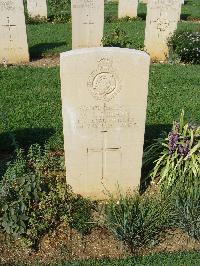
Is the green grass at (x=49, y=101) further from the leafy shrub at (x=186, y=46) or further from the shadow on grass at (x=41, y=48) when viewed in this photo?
the shadow on grass at (x=41, y=48)

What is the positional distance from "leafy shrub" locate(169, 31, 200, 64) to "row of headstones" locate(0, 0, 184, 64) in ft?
1.19

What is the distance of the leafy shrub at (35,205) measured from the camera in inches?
177

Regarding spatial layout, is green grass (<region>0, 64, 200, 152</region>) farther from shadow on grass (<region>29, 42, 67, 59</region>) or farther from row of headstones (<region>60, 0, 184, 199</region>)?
shadow on grass (<region>29, 42, 67, 59</region>)

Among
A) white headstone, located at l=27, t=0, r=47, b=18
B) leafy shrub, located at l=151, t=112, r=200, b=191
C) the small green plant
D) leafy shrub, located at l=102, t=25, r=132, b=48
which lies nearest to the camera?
the small green plant

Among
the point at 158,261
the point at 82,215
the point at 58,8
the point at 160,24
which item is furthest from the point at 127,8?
the point at 158,261

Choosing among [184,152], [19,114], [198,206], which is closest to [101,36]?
[19,114]

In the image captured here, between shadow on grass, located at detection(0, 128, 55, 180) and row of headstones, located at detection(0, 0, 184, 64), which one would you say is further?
row of headstones, located at detection(0, 0, 184, 64)

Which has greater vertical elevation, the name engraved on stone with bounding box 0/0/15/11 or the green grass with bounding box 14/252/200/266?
the name engraved on stone with bounding box 0/0/15/11

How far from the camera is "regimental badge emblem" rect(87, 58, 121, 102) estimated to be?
452cm

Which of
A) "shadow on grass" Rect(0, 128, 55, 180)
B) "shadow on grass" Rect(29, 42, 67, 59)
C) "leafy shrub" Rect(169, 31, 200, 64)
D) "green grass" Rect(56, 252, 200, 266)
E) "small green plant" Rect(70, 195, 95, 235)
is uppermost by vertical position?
"leafy shrub" Rect(169, 31, 200, 64)

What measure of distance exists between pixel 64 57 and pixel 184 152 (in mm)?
2047

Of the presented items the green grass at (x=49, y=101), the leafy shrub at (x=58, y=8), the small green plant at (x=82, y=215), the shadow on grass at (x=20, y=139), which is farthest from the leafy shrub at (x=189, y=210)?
the leafy shrub at (x=58, y=8)

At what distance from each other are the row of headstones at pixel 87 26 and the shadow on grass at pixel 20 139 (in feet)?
16.2

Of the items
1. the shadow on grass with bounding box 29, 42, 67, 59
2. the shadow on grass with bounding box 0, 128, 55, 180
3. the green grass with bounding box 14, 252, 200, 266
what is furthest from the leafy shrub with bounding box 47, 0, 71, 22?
the green grass with bounding box 14, 252, 200, 266
